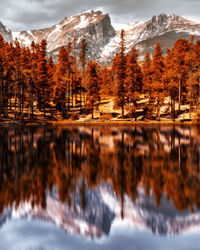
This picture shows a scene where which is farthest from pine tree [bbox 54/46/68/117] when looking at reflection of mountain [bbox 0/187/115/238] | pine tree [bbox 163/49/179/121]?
reflection of mountain [bbox 0/187/115/238]

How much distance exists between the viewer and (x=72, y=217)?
6742 mm

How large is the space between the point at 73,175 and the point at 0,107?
45.4 meters

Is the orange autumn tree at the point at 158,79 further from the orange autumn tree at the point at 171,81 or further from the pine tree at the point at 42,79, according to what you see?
the pine tree at the point at 42,79

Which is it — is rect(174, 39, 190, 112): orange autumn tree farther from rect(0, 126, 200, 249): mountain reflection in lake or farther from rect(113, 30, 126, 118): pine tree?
rect(0, 126, 200, 249): mountain reflection in lake

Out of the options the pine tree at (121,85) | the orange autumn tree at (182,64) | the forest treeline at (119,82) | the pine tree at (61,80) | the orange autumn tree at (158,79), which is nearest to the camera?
the orange autumn tree at (182,64)

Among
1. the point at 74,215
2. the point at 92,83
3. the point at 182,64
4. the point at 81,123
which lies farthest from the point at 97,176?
the point at 182,64

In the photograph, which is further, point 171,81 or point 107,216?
point 171,81

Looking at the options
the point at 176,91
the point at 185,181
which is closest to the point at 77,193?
the point at 185,181

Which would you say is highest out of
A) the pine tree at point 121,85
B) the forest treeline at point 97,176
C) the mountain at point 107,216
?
the pine tree at point 121,85

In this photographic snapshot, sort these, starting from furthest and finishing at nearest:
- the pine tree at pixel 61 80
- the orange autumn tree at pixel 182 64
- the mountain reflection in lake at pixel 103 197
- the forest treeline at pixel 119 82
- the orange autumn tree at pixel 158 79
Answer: the pine tree at pixel 61 80
the orange autumn tree at pixel 158 79
the forest treeline at pixel 119 82
the orange autumn tree at pixel 182 64
the mountain reflection in lake at pixel 103 197

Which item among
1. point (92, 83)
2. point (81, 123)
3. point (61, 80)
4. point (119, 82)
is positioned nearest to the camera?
point (81, 123)

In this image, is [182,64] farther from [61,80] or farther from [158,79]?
[61,80]

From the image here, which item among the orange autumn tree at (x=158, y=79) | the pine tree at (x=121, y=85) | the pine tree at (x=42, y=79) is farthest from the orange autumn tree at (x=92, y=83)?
the orange autumn tree at (x=158, y=79)

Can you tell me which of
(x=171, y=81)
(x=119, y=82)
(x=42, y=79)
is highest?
(x=42, y=79)
